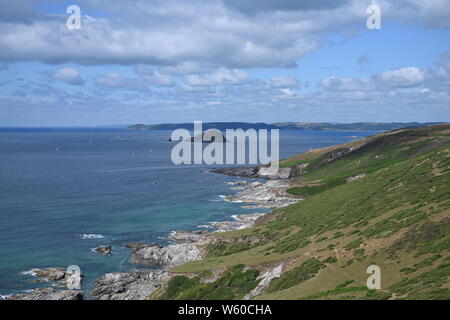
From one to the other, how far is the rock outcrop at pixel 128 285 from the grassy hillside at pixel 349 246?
361cm

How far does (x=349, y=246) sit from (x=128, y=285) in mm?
27200

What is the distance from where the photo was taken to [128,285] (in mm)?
54094

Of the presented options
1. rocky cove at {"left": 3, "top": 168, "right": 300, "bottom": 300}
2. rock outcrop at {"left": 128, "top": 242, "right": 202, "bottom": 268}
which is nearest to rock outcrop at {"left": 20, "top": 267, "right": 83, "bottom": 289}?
rocky cove at {"left": 3, "top": 168, "right": 300, "bottom": 300}

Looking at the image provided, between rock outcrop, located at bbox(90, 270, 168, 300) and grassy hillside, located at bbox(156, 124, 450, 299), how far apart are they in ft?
11.8

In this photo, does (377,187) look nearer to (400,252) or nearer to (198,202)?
(400,252)

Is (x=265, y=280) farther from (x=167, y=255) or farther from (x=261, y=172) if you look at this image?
(x=261, y=172)

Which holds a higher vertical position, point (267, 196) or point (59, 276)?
point (267, 196)

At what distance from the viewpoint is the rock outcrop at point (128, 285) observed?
51.7 metres

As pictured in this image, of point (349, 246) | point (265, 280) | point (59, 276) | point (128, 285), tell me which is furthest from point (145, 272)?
point (349, 246)

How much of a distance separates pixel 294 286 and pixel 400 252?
9.82 m

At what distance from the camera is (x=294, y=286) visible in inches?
1521

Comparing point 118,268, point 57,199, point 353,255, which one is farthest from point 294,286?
point 57,199

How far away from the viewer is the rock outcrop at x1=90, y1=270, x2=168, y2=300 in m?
51.7

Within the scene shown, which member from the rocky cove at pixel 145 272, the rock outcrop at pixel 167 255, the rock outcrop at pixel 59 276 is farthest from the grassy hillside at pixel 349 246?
the rock outcrop at pixel 59 276
